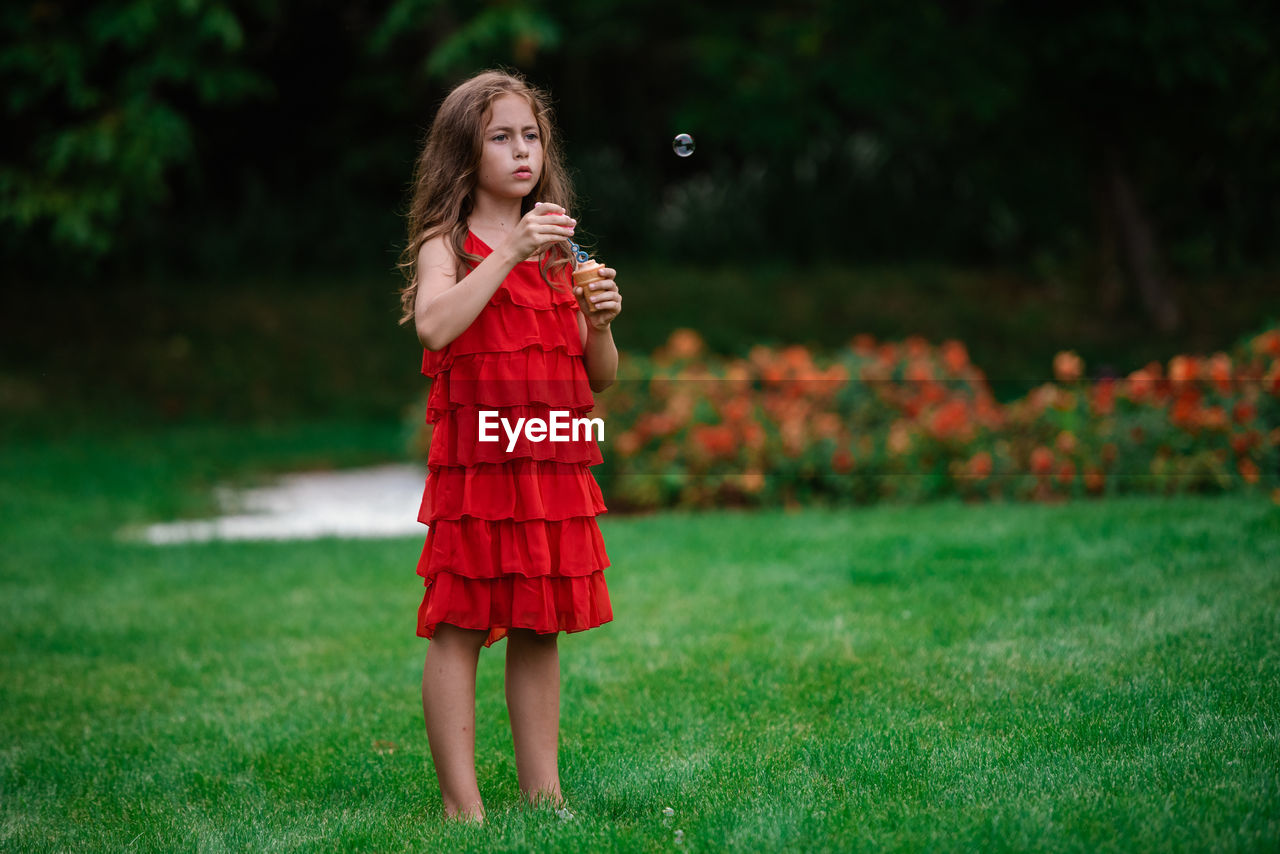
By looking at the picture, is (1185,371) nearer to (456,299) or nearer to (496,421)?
(496,421)

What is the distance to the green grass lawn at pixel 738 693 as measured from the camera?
287cm

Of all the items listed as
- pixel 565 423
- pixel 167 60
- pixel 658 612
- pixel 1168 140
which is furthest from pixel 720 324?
pixel 565 423

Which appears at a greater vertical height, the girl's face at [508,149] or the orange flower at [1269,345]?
the girl's face at [508,149]

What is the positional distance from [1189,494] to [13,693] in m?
5.37

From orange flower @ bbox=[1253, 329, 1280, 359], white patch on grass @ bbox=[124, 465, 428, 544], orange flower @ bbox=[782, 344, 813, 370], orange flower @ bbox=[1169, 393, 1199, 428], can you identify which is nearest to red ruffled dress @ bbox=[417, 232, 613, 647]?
white patch on grass @ bbox=[124, 465, 428, 544]

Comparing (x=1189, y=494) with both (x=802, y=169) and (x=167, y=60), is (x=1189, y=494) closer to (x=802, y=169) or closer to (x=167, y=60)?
(x=167, y=60)

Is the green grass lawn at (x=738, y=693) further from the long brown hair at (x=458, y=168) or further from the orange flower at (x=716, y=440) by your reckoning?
the long brown hair at (x=458, y=168)

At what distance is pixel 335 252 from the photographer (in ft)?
51.0

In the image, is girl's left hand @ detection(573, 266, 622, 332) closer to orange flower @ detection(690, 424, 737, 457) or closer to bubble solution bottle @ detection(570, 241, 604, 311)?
bubble solution bottle @ detection(570, 241, 604, 311)

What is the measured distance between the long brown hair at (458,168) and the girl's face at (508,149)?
0.02m

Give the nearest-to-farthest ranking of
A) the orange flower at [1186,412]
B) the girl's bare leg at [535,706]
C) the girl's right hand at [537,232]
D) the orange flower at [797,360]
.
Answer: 1. the girl's right hand at [537,232]
2. the girl's bare leg at [535,706]
3. the orange flower at [1186,412]
4. the orange flower at [797,360]

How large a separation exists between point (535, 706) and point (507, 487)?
22.1 inches

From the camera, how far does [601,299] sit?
2811mm

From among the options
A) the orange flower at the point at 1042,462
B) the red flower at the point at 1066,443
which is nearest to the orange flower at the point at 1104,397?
the red flower at the point at 1066,443
